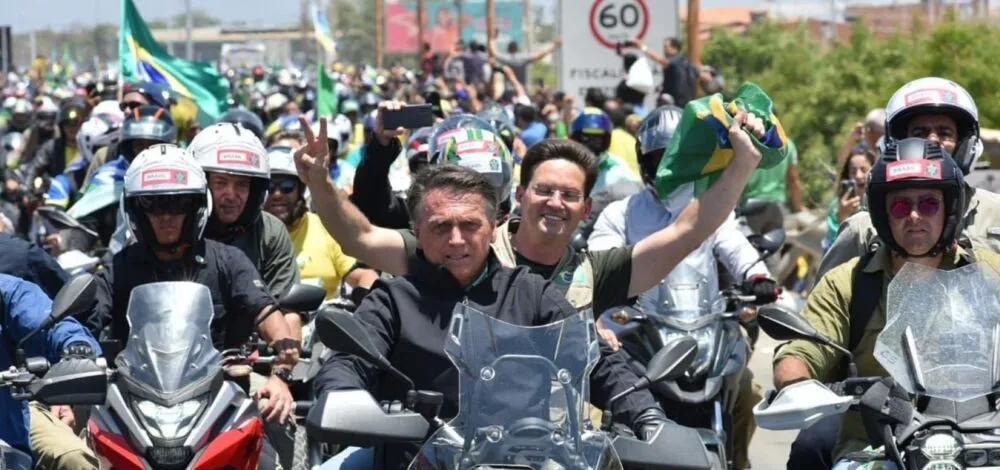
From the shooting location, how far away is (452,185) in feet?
18.8

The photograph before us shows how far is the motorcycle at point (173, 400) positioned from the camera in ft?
19.4

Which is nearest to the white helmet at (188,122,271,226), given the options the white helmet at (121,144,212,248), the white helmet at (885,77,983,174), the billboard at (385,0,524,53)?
the white helmet at (121,144,212,248)

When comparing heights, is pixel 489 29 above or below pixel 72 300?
above

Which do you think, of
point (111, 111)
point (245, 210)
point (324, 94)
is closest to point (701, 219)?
point (245, 210)

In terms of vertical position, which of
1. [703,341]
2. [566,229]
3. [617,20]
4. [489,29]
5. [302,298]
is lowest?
[703,341]

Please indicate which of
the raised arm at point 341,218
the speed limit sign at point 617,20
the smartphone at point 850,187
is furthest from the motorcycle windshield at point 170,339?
the speed limit sign at point 617,20

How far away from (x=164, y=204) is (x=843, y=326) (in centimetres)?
257

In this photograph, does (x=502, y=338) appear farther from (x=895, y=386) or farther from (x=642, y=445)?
(x=895, y=386)

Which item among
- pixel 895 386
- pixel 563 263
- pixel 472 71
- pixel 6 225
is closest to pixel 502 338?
pixel 895 386

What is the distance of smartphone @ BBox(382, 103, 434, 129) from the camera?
7.16 metres

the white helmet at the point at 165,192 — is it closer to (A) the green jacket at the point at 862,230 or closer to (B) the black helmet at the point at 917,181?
(A) the green jacket at the point at 862,230

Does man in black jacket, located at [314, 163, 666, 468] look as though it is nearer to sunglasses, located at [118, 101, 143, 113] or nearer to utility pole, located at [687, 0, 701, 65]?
sunglasses, located at [118, 101, 143, 113]

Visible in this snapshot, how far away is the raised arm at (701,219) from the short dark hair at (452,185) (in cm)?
119

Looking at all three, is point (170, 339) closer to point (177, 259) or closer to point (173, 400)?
point (173, 400)
